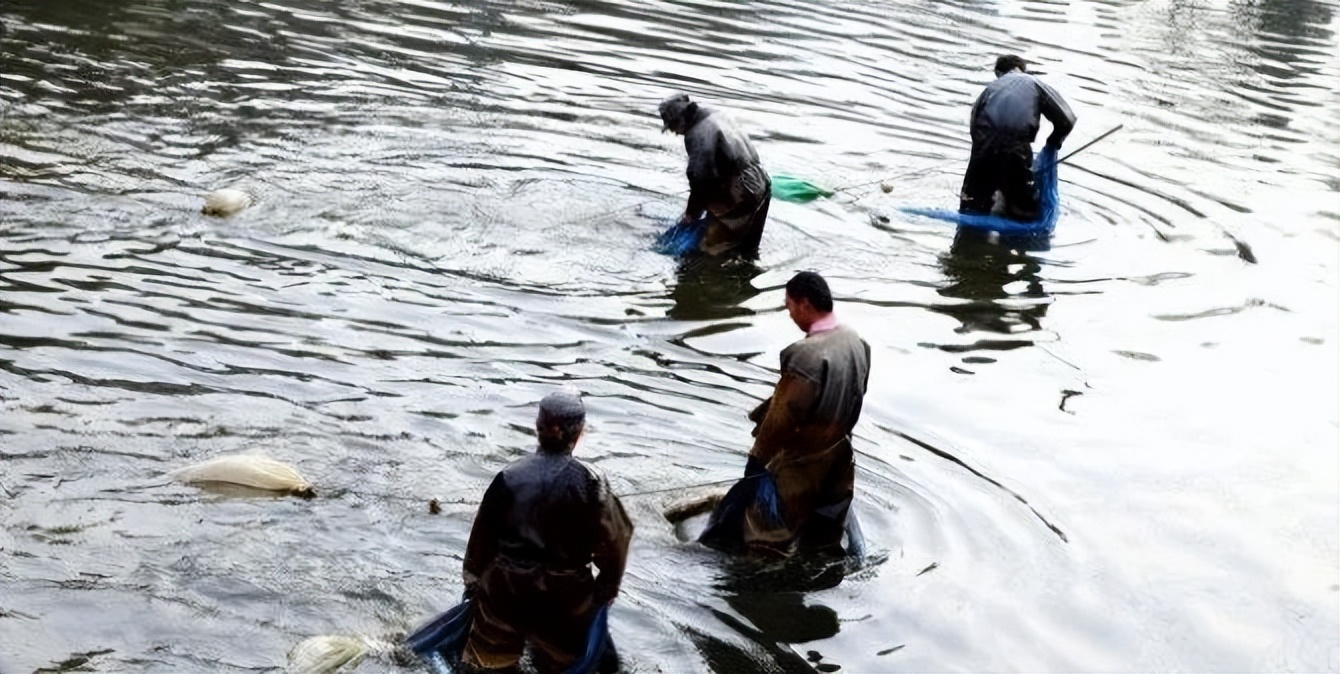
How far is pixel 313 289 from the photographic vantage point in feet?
35.7

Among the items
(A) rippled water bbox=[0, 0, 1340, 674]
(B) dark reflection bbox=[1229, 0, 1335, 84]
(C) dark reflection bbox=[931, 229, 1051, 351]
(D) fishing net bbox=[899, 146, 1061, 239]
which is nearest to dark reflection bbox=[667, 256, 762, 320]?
(A) rippled water bbox=[0, 0, 1340, 674]

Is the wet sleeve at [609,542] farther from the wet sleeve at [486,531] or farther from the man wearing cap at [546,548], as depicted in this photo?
the wet sleeve at [486,531]

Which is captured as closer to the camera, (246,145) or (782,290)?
(782,290)

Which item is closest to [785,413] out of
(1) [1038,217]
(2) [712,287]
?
(2) [712,287]

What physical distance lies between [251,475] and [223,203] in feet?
15.2

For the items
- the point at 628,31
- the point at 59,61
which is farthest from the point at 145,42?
the point at 628,31

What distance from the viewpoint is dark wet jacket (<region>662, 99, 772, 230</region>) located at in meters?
12.0

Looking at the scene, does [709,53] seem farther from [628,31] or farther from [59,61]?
[59,61]

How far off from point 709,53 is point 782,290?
31.9 ft

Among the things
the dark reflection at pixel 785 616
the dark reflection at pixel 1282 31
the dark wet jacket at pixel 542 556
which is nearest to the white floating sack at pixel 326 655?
the dark wet jacket at pixel 542 556

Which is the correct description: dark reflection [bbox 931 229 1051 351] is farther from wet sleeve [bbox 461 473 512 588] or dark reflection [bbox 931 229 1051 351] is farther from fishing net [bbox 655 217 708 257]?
wet sleeve [bbox 461 473 512 588]

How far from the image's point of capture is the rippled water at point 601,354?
739cm

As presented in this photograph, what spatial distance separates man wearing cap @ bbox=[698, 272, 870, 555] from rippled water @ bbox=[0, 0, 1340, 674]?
271mm

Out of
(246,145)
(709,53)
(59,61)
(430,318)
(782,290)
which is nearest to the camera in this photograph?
(430,318)
